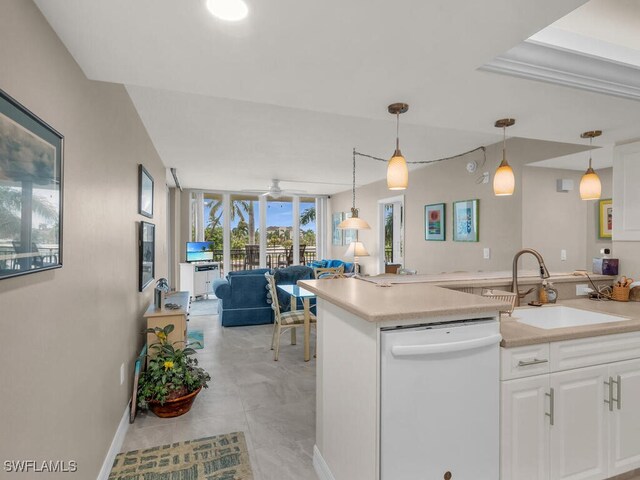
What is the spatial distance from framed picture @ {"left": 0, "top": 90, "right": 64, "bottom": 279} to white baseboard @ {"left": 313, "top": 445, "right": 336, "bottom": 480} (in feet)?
5.35

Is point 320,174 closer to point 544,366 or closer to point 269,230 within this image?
point 269,230

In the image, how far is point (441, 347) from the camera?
1.37 meters

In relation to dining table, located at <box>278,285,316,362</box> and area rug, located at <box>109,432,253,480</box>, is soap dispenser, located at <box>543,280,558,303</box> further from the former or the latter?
area rug, located at <box>109,432,253,480</box>

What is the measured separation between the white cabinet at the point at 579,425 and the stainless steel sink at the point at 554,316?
507 millimetres

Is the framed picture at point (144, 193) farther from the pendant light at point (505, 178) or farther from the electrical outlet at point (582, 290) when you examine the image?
the electrical outlet at point (582, 290)

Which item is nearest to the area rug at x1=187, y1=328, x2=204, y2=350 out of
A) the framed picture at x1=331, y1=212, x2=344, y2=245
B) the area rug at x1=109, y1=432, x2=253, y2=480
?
the area rug at x1=109, y1=432, x2=253, y2=480

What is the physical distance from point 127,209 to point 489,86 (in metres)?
2.51

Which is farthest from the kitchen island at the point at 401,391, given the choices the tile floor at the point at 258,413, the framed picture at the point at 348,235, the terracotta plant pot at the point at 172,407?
the framed picture at the point at 348,235

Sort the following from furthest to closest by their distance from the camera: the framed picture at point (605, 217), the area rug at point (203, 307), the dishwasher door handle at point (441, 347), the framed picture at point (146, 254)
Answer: the area rug at point (203, 307), the framed picture at point (605, 217), the framed picture at point (146, 254), the dishwasher door handle at point (441, 347)

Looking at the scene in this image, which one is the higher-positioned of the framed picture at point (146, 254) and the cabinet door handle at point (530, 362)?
the framed picture at point (146, 254)

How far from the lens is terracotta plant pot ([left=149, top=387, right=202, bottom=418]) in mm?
2482

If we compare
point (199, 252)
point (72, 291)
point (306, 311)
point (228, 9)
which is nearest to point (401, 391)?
point (72, 291)

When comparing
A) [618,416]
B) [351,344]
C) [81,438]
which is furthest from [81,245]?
[618,416]

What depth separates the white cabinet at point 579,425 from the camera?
5.36ft
